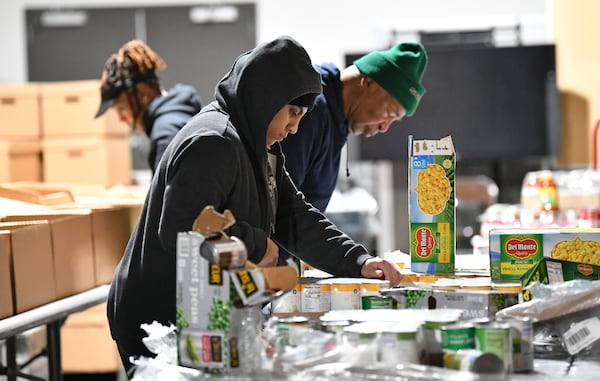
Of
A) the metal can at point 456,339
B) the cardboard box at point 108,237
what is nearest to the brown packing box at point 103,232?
the cardboard box at point 108,237

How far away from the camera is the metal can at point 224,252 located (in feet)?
4.85

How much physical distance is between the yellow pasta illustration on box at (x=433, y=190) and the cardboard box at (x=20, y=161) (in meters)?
3.38

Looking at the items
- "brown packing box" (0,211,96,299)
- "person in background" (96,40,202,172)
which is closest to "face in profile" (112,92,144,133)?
"person in background" (96,40,202,172)

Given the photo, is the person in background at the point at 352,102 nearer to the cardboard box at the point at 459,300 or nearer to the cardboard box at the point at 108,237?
the cardboard box at the point at 108,237

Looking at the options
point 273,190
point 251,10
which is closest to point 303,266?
point 273,190

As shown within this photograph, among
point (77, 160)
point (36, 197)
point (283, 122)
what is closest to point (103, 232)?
point (36, 197)

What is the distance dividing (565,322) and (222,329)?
2.13 feet

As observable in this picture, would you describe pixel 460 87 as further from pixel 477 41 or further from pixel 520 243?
pixel 520 243

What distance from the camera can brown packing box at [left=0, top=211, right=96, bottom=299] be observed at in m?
2.76

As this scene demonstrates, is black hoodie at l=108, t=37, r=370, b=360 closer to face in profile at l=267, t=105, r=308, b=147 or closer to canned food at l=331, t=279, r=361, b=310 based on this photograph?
face in profile at l=267, t=105, r=308, b=147

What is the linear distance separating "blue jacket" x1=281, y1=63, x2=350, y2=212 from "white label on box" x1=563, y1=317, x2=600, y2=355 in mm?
1126

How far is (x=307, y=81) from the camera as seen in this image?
1.88m

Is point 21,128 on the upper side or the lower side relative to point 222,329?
upper

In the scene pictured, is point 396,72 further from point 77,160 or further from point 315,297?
point 77,160
